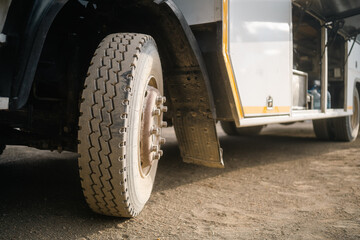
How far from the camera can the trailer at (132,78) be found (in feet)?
5.09

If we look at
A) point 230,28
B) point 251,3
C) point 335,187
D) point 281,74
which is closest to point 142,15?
point 230,28

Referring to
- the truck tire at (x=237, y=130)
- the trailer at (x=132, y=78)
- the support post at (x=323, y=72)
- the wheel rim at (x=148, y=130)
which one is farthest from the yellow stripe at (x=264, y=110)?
the truck tire at (x=237, y=130)

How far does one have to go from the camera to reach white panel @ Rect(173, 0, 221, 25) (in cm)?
231

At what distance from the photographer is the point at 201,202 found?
2361mm

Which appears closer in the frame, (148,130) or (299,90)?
(148,130)

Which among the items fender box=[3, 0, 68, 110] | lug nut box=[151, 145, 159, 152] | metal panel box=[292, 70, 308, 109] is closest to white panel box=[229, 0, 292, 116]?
metal panel box=[292, 70, 308, 109]

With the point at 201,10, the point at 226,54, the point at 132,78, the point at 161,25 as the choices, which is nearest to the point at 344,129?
the point at 226,54

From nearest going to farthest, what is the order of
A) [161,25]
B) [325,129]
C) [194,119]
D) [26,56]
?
1. [26,56]
2. [161,25]
3. [194,119]
4. [325,129]

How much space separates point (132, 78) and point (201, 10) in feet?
3.42

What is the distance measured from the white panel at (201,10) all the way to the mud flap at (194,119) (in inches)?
16.0

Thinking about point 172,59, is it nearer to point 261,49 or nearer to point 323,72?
point 261,49

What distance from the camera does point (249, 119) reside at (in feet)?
8.86

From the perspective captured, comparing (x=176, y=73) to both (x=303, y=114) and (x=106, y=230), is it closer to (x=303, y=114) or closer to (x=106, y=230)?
(x=106, y=230)

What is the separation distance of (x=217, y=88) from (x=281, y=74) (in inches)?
37.7
